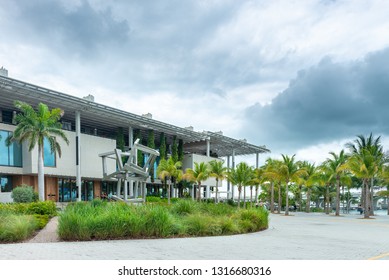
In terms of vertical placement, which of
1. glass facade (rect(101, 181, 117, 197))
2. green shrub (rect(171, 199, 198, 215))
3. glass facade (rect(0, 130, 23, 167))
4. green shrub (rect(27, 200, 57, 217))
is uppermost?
glass facade (rect(0, 130, 23, 167))

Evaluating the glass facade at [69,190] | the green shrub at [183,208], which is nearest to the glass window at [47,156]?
the glass facade at [69,190]

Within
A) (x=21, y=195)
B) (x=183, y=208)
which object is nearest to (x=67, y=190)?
(x=21, y=195)

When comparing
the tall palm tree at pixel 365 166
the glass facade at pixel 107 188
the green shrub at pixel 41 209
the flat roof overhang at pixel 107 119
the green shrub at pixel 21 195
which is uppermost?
the flat roof overhang at pixel 107 119

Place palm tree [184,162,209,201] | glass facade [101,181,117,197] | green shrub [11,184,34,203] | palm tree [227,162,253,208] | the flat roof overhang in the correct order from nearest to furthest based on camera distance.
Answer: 1. green shrub [11,184,34,203]
2. the flat roof overhang
3. palm tree [227,162,253,208]
4. palm tree [184,162,209,201]
5. glass facade [101,181,117,197]

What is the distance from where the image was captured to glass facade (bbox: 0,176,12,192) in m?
38.7

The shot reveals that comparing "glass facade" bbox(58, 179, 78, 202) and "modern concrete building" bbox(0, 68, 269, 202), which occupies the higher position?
"modern concrete building" bbox(0, 68, 269, 202)

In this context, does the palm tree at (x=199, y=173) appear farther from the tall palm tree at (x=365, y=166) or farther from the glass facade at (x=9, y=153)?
the glass facade at (x=9, y=153)

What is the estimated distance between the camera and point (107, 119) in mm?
47250

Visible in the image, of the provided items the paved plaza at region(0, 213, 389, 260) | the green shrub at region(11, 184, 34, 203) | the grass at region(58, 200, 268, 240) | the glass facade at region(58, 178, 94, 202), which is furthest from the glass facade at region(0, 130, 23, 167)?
the paved plaza at region(0, 213, 389, 260)

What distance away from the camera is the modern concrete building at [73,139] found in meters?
37.3

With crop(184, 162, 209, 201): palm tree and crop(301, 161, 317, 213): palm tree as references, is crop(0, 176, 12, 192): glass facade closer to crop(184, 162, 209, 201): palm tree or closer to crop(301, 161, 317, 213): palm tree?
crop(184, 162, 209, 201): palm tree

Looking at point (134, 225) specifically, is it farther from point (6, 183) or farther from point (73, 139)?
point (73, 139)

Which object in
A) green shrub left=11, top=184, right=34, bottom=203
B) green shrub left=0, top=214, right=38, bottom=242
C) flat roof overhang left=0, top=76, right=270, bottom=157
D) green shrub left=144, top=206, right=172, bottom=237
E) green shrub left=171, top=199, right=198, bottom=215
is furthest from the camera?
flat roof overhang left=0, top=76, right=270, bottom=157

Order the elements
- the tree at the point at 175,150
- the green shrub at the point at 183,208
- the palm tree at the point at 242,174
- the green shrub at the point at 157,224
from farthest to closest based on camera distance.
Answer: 1. the tree at the point at 175,150
2. the palm tree at the point at 242,174
3. the green shrub at the point at 183,208
4. the green shrub at the point at 157,224
